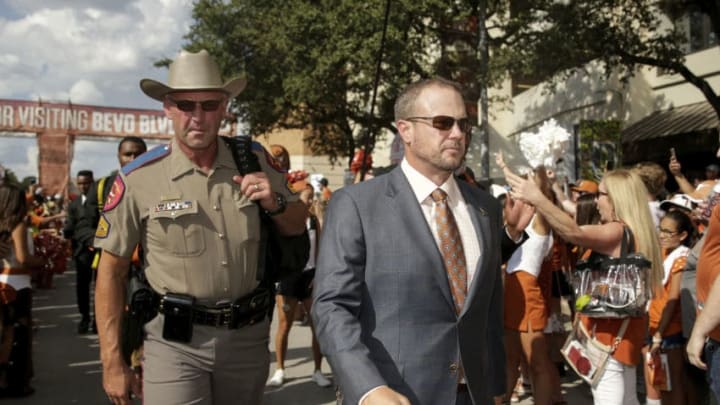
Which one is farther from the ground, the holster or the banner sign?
the banner sign

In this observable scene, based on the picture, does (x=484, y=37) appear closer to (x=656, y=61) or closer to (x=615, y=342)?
(x=656, y=61)

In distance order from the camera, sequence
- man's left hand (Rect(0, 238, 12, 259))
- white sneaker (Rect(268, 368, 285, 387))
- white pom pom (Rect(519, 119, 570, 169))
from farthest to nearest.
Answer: white sneaker (Rect(268, 368, 285, 387)) < man's left hand (Rect(0, 238, 12, 259)) < white pom pom (Rect(519, 119, 570, 169))

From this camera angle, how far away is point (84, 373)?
7465mm

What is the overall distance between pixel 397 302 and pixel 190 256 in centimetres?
119

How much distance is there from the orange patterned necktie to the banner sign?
3517 centimetres

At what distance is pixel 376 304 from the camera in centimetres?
255

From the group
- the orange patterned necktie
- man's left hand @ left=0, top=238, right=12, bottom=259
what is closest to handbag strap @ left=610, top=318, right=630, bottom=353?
the orange patterned necktie

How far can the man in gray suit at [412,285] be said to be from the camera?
2.50m

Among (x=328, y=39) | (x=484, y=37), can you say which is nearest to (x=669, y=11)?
(x=484, y=37)

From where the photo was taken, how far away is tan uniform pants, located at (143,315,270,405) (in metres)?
3.21

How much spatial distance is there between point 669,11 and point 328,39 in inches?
374

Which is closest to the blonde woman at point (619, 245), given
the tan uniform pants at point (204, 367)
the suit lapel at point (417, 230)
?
the suit lapel at point (417, 230)

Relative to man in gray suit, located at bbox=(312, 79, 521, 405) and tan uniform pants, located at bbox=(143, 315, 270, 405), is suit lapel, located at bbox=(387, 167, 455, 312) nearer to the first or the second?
man in gray suit, located at bbox=(312, 79, 521, 405)

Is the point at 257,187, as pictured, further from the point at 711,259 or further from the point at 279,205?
the point at 711,259
